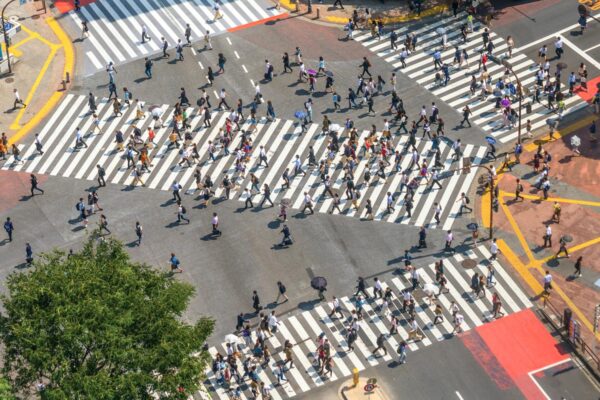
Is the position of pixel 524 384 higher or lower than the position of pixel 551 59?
lower

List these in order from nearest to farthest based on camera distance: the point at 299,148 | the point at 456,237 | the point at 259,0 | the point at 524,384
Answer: the point at 524,384, the point at 456,237, the point at 299,148, the point at 259,0

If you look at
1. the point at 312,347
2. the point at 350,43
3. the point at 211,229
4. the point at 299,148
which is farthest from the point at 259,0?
the point at 312,347

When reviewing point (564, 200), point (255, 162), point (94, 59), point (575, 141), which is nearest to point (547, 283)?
point (564, 200)

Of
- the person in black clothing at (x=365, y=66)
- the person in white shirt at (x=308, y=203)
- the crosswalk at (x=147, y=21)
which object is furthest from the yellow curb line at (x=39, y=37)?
the person in white shirt at (x=308, y=203)

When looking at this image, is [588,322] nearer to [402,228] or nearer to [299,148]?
[402,228]

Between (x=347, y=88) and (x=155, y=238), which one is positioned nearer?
(x=155, y=238)

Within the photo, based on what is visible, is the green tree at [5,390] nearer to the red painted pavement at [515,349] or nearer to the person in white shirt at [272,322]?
the person in white shirt at [272,322]

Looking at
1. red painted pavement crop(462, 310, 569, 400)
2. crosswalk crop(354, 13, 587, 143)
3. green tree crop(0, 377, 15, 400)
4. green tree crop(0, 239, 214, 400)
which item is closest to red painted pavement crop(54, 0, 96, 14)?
crosswalk crop(354, 13, 587, 143)
